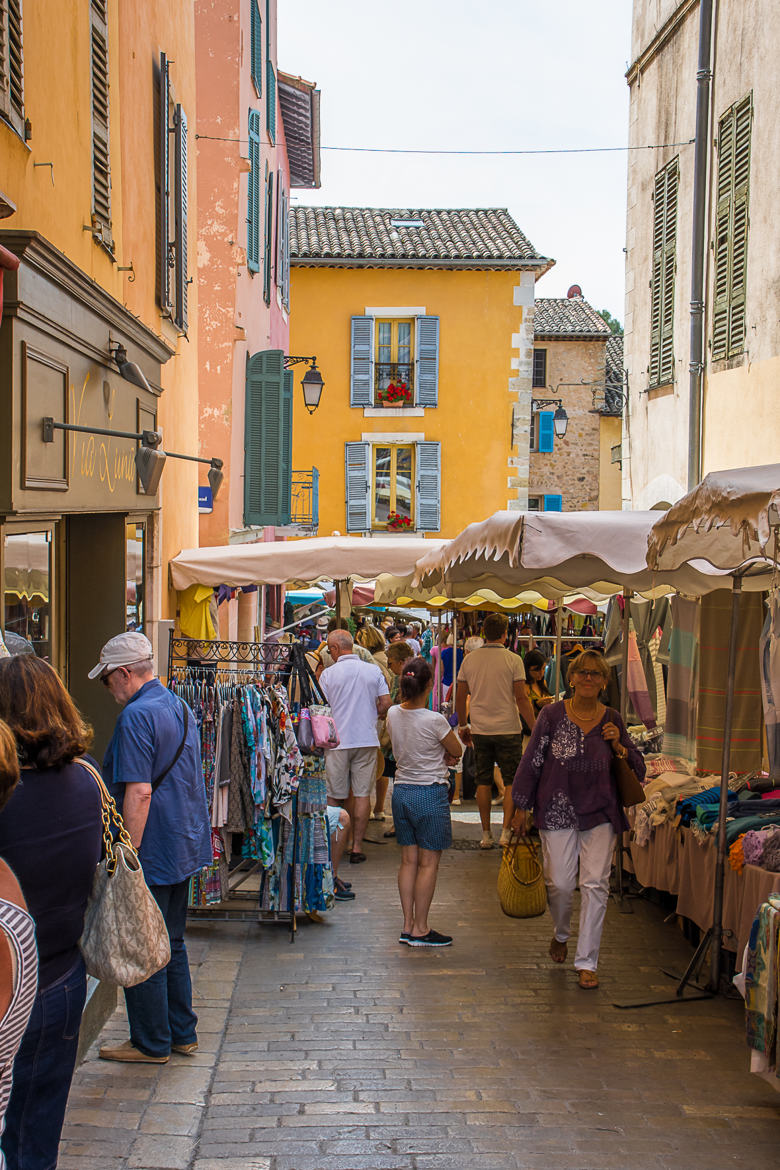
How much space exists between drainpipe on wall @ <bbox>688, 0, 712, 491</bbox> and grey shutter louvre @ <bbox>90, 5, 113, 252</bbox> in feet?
24.9

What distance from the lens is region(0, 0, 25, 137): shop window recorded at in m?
5.05

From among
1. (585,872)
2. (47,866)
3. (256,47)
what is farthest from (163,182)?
(256,47)

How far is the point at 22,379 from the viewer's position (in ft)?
17.4

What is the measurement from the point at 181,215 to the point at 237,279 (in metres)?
5.57

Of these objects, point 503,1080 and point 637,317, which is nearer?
point 503,1080

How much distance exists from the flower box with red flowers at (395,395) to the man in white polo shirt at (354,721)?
2071 centimetres

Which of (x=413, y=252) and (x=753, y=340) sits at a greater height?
(x=413, y=252)

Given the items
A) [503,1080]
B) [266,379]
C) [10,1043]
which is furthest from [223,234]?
[10,1043]

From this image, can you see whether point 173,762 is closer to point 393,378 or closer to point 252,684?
point 252,684

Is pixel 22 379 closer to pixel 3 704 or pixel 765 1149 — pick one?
pixel 3 704

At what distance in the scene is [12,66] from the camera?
526 centimetres

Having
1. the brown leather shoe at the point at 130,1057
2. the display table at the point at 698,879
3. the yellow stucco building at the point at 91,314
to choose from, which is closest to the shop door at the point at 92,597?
the yellow stucco building at the point at 91,314

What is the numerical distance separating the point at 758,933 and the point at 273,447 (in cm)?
1349

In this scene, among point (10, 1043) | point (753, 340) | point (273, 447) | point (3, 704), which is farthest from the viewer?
point (273, 447)
